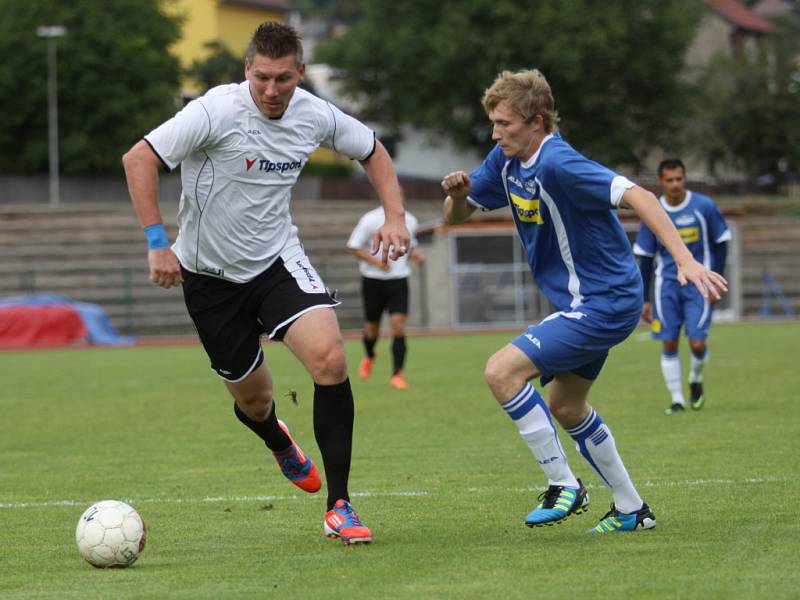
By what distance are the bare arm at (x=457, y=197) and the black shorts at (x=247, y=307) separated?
0.70 m

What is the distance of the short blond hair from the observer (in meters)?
6.32

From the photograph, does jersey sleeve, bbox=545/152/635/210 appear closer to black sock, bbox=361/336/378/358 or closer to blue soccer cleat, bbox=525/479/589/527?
blue soccer cleat, bbox=525/479/589/527

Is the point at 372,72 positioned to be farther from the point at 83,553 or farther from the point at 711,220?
the point at 83,553

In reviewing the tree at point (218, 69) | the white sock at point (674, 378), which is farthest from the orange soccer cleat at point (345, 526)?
the tree at point (218, 69)

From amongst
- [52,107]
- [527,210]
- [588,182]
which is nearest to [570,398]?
[527,210]

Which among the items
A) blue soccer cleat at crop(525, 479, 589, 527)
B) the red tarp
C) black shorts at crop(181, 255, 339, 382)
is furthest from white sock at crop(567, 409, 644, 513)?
the red tarp

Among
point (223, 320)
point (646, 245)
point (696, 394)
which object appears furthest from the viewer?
point (696, 394)

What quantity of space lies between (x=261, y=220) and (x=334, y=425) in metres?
1.03

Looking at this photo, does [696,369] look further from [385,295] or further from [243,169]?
[243,169]

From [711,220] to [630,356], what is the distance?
9.01 meters

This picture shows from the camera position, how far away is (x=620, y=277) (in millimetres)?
6355

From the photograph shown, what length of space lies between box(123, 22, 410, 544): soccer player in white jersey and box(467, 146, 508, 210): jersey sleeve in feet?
1.24

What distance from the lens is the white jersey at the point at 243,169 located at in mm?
6633

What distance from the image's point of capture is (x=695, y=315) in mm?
13273
